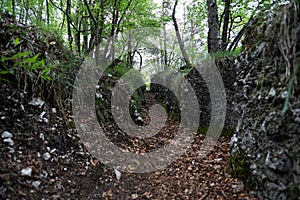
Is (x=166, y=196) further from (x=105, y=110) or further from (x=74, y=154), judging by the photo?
(x=105, y=110)

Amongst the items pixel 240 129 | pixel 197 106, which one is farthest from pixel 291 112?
pixel 197 106

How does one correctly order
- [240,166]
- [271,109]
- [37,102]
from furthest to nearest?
1. [37,102]
2. [240,166]
3. [271,109]

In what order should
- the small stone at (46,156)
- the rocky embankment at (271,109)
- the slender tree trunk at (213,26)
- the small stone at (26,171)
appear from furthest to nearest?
the slender tree trunk at (213,26) → the small stone at (46,156) → the small stone at (26,171) → the rocky embankment at (271,109)

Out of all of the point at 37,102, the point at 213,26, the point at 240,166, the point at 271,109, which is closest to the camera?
the point at 271,109

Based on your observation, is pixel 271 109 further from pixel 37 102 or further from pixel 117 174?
pixel 37 102

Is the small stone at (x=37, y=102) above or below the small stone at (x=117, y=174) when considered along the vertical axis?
above

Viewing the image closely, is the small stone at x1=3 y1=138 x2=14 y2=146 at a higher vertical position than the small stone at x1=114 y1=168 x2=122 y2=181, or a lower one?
higher

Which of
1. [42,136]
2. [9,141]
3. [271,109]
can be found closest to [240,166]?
[271,109]

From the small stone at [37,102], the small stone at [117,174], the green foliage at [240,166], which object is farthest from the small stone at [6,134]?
the green foliage at [240,166]

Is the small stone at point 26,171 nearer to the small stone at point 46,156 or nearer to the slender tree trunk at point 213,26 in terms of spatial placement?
Answer: the small stone at point 46,156

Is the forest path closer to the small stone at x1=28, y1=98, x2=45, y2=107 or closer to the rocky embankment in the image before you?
the small stone at x1=28, y1=98, x2=45, y2=107

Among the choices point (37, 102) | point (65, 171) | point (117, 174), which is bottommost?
point (117, 174)

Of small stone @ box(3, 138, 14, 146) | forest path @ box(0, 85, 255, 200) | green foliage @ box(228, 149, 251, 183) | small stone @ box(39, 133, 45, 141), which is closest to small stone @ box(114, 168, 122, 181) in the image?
forest path @ box(0, 85, 255, 200)

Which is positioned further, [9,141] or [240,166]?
[240,166]
